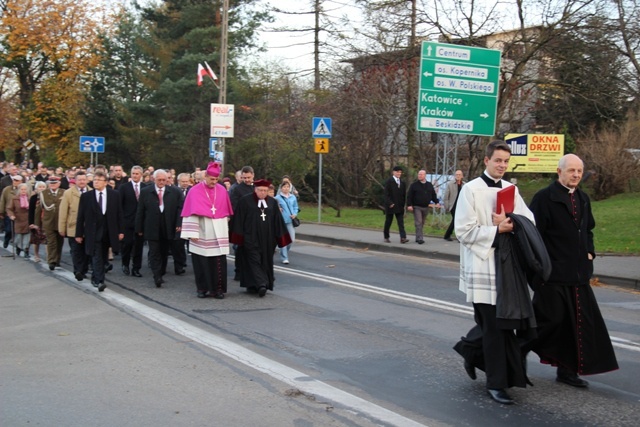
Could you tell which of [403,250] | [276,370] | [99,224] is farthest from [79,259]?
[403,250]

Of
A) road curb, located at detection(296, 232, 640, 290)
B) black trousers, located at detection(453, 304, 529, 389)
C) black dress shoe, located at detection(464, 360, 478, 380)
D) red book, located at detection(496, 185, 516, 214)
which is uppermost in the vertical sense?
red book, located at detection(496, 185, 516, 214)

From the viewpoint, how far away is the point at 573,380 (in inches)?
234

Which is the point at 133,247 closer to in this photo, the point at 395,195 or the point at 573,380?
the point at 395,195

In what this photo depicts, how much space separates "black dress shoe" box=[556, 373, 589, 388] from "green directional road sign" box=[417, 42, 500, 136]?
1290 cm

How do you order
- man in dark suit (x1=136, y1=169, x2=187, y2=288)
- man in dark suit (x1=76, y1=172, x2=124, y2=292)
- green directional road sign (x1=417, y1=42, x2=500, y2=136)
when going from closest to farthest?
man in dark suit (x1=76, y1=172, x2=124, y2=292), man in dark suit (x1=136, y1=169, x2=187, y2=288), green directional road sign (x1=417, y1=42, x2=500, y2=136)

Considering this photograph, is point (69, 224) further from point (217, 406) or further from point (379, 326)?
point (217, 406)

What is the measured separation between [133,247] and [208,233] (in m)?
3.29

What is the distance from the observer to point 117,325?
8.54 meters

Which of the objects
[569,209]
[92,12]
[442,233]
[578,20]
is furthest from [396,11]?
[92,12]

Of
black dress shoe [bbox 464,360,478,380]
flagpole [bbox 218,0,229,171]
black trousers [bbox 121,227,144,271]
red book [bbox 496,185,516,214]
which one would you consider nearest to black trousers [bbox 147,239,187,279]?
black trousers [bbox 121,227,144,271]

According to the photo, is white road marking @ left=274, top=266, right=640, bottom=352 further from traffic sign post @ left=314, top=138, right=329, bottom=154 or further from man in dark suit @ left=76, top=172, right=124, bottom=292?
traffic sign post @ left=314, top=138, right=329, bottom=154

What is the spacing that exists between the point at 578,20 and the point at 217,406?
17.6 m

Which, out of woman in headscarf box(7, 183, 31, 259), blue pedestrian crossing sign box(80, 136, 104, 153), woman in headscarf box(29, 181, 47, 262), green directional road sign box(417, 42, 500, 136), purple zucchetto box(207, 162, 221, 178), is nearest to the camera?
purple zucchetto box(207, 162, 221, 178)

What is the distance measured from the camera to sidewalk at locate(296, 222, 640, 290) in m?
12.5
